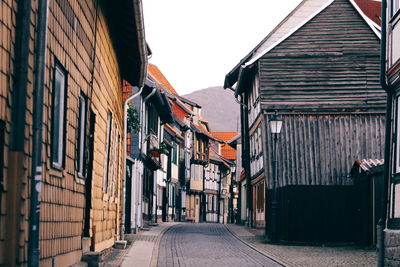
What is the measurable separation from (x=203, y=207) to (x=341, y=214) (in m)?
45.5

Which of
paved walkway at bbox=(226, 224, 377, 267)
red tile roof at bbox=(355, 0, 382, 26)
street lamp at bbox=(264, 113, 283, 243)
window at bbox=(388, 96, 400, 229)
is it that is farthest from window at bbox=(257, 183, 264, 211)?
window at bbox=(388, 96, 400, 229)

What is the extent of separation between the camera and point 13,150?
279 inches

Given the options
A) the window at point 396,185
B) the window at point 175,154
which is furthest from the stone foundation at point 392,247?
the window at point 175,154

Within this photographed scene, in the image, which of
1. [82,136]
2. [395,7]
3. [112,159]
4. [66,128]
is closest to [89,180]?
[82,136]

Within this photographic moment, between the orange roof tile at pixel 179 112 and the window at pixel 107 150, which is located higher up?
the orange roof tile at pixel 179 112

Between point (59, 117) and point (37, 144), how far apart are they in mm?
2813

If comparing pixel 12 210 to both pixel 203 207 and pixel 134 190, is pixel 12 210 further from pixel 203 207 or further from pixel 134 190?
pixel 203 207

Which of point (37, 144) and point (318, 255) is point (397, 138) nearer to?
point (318, 255)

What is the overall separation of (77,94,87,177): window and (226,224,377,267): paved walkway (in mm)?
5773

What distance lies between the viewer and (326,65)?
29500 millimetres

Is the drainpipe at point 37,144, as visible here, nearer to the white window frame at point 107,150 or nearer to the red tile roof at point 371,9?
the white window frame at point 107,150

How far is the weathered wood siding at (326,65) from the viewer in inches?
1139

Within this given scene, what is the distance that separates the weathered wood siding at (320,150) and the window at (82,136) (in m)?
15.6

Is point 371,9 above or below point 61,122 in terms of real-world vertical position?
above
